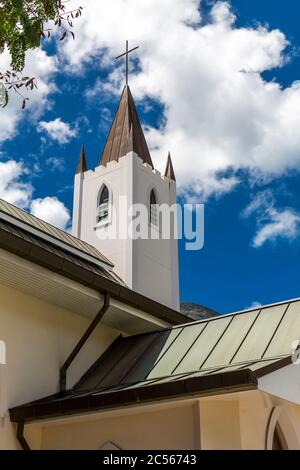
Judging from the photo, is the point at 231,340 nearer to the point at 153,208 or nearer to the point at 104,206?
the point at 104,206

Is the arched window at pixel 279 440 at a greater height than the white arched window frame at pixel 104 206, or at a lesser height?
lesser

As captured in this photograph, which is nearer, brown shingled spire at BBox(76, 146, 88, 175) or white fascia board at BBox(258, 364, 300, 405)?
white fascia board at BBox(258, 364, 300, 405)

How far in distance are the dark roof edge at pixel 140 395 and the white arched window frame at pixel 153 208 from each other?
18192mm

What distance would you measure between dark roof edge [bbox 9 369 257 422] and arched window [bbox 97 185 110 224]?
689 inches

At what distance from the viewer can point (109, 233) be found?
81.7 ft

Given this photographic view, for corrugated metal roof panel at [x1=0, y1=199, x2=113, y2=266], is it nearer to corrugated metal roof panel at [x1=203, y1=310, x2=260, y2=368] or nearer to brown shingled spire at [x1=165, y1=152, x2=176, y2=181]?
corrugated metal roof panel at [x1=203, y1=310, x2=260, y2=368]

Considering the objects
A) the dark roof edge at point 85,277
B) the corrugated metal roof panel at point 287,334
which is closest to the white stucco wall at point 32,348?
the dark roof edge at point 85,277

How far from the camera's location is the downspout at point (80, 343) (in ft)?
30.5

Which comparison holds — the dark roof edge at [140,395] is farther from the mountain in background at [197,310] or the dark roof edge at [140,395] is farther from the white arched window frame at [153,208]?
the mountain in background at [197,310]

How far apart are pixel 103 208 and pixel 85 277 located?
17169mm

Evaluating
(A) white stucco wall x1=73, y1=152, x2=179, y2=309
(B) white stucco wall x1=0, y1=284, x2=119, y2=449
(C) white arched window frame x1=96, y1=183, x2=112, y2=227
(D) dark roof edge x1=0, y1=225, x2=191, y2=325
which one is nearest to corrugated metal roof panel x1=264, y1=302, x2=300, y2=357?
(D) dark roof edge x1=0, y1=225, x2=191, y2=325

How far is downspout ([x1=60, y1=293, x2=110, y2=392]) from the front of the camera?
9289 mm

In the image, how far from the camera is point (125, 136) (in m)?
28.1
